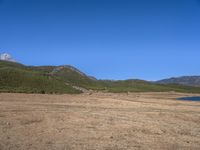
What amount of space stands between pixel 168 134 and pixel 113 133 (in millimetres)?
3534

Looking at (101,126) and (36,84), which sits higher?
(36,84)

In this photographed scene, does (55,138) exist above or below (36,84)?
below

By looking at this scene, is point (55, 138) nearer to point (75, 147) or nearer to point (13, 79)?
point (75, 147)

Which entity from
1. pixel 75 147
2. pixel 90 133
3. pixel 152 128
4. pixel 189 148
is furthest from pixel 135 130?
pixel 75 147

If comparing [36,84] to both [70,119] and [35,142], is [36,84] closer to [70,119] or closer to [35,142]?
[70,119]

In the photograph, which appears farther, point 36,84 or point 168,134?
point 36,84

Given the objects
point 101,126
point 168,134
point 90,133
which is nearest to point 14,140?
point 90,133

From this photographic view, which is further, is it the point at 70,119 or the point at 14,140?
the point at 70,119

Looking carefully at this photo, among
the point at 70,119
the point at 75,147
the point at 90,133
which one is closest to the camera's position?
the point at 75,147

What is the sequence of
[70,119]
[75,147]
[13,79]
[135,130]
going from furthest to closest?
1. [13,79]
2. [70,119]
3. [135,130]
4. [75,147]

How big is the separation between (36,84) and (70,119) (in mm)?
71825

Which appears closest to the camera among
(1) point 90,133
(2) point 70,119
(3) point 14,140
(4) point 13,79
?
(3) point 14,140

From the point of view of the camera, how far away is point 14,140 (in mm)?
17750

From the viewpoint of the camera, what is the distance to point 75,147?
54.7 feet
